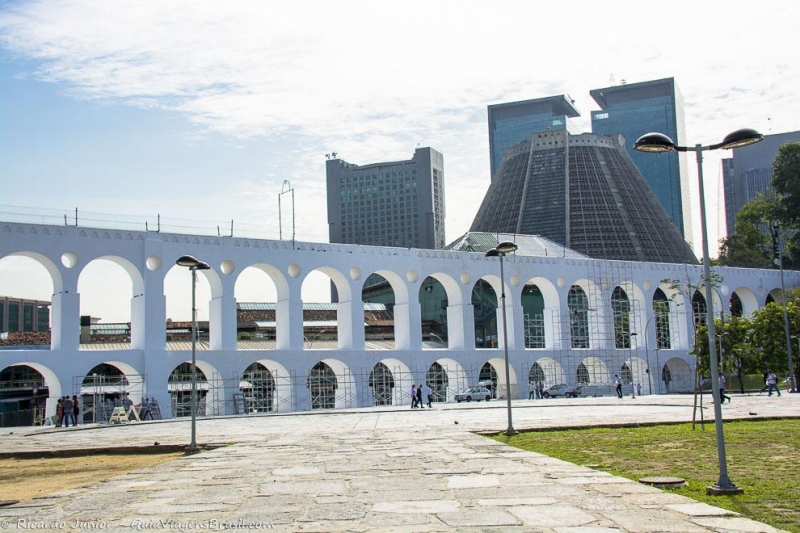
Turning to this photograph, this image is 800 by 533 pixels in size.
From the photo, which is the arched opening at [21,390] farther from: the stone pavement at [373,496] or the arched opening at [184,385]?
the stone pavement at [373,496]

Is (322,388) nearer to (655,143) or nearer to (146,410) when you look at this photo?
(146,410)

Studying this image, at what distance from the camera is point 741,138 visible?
40.1 ft

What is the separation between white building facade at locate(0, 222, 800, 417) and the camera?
121 ft

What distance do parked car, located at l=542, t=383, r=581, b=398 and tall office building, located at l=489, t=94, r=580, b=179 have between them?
115 metres

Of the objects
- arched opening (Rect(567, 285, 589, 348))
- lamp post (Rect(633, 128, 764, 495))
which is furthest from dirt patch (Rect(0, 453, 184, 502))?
arched opening (Rect(567, 285, 589, 348))

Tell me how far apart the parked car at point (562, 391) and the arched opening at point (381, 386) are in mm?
8659

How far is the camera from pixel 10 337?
181ft

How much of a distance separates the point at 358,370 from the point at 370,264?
5.53 metres

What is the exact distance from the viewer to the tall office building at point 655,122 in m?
156

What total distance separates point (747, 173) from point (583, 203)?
58.2m

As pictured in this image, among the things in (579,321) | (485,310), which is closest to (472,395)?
(579,321)

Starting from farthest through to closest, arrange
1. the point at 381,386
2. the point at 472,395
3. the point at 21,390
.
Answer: the point at 381,386
the point at 21,390
the point at 472,395

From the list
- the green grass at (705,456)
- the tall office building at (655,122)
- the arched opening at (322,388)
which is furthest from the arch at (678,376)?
the tall office building at (655,122)

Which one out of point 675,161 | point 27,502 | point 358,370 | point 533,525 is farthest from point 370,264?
point 675,161
